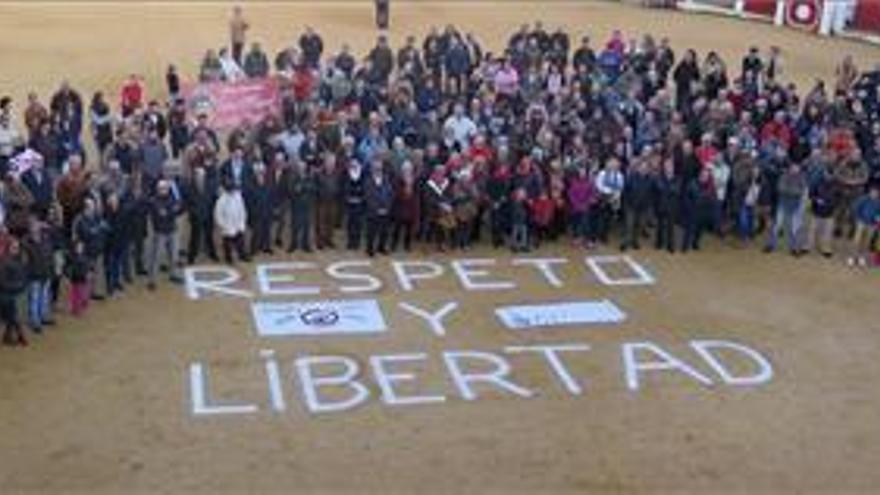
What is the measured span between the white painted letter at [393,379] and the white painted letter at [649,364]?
258 cm

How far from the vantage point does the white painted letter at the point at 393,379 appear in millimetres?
18281

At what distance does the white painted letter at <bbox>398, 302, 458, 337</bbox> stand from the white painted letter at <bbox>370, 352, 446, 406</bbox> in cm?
A: 84

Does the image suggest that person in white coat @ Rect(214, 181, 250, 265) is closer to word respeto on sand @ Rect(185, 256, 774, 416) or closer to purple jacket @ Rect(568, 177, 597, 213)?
word respeto on sand @ Rect(185, 256, 774, 416)

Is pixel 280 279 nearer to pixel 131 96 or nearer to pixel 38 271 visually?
pixel 38 271

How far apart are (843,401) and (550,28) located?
20.3 metres

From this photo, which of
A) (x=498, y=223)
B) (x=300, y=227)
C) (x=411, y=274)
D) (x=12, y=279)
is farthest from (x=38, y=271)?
(x=498, y=223)

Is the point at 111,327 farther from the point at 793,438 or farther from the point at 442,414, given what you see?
the point at 793,438

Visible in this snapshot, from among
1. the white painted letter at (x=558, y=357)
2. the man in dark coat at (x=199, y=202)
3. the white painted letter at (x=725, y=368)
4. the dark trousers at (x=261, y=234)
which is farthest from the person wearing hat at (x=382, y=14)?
the white painted letter at (x=725, y=368)

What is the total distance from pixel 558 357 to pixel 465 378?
4.76 feet

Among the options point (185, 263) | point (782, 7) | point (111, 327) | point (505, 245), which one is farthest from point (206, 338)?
point (782, 7)

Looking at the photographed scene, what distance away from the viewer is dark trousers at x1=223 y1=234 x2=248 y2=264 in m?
22.2

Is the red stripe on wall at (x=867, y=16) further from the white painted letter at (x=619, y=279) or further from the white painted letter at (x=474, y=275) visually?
the white painted letter at (x=474, y=275)

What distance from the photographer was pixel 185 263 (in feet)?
73.0

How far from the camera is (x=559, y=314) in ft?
69.2
